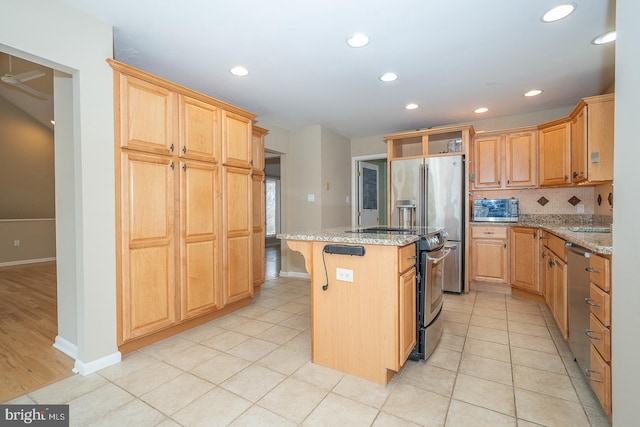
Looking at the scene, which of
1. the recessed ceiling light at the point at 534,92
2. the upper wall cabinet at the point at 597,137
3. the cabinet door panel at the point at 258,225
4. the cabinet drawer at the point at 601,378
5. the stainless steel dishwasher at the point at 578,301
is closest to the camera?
the cabinet drawer at the point at 601,378

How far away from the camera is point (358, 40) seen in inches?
91.4

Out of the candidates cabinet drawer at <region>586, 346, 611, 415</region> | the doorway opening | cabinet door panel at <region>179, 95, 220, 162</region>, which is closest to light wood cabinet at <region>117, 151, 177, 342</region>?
cabinet door panel at <region>179, 95, 220, 162</region>

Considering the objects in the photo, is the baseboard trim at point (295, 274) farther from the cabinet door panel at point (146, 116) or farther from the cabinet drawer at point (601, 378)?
the cabinet drawer at point (601, 378)

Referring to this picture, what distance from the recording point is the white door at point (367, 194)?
18.7ft

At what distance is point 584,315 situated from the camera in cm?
183

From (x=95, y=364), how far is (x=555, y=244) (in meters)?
3.82

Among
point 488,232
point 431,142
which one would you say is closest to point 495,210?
point 488,232

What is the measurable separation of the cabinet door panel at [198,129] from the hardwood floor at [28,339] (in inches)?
72.1

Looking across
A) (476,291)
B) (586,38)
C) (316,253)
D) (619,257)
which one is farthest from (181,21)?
(476,291)

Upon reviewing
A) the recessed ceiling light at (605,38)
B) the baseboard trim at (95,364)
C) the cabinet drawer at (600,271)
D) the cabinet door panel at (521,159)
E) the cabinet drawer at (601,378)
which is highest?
the recessed ceiling light at (605,38)

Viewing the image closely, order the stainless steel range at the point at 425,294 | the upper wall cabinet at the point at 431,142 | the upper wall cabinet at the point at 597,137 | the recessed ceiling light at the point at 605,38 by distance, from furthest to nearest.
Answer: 1. the upper wall cabinet at the point at 431,142
2. the upper wall cabinet at the point at 597,137
3. the recessed ceiling light at the point at 605,38
4. the stainless steel range at the point at 425,294

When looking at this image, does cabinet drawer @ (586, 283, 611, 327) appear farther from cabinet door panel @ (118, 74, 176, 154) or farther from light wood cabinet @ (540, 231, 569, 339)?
cabinet door panel @ (118, 74, 176, 154)

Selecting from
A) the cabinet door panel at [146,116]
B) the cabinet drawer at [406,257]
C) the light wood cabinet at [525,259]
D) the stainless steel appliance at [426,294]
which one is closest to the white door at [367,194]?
the light wood cabinet at [525,259]

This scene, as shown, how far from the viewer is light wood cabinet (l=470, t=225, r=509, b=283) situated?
382cm
